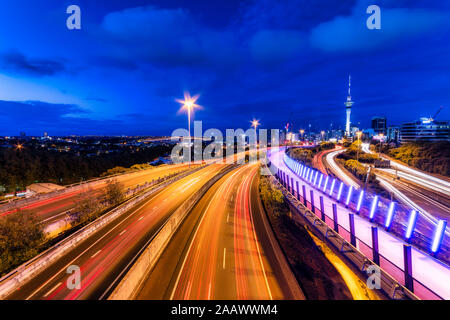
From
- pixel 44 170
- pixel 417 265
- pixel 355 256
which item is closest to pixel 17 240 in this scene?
pixel 355 256

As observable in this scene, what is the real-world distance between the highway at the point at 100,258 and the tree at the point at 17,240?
2.07m

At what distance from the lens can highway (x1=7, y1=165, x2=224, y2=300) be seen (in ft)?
34.2

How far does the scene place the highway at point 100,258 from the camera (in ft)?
34.2

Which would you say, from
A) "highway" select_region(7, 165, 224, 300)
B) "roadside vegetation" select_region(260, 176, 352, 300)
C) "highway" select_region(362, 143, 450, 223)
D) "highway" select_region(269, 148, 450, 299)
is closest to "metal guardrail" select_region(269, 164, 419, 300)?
"highway" select_region(269, 148, 450, 299)

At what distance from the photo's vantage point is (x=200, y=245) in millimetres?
15906

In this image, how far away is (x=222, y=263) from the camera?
13.6 m

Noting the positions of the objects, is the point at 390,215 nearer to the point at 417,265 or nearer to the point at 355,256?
the point at 417,265

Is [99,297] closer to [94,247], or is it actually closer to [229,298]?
[94,247]

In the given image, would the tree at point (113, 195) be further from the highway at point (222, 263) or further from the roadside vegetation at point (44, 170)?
the roadside vegetation at point (44, 170)

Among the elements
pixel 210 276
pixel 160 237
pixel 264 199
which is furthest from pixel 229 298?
pixel 264 199

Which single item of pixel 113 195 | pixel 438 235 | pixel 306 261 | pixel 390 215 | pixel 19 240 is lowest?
pixel 306 261

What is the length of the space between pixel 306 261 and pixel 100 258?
634 inches
